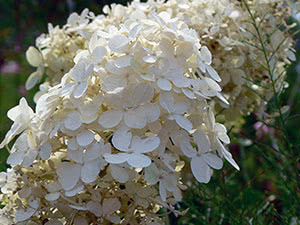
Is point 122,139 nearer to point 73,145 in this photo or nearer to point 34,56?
point 73,145

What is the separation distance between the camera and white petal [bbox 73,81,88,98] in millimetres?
554

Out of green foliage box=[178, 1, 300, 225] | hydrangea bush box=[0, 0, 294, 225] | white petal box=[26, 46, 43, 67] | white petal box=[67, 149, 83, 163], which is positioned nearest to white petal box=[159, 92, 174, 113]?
hydrangea bush box=[0, 0, 294, 225]

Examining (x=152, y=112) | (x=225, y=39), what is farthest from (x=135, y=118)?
(x=225, y=39)

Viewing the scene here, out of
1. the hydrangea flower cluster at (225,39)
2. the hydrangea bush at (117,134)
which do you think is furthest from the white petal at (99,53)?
the hydrangea flower cluster at (225,39)

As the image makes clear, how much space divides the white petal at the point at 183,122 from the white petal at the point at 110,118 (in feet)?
0.21

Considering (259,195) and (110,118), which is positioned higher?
(110,118)

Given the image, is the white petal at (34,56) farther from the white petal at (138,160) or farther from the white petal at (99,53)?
the white petal at (138,160)

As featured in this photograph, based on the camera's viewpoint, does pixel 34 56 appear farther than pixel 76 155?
Yes

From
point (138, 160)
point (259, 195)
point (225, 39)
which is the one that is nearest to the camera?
point (138, 160)

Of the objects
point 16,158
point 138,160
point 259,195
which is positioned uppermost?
point 138,160

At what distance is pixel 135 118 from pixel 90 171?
0.26 ft

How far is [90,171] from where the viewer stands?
1.76 feet

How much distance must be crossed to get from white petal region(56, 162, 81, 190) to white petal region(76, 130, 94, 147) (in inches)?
1.1

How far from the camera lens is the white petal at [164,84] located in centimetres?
55
